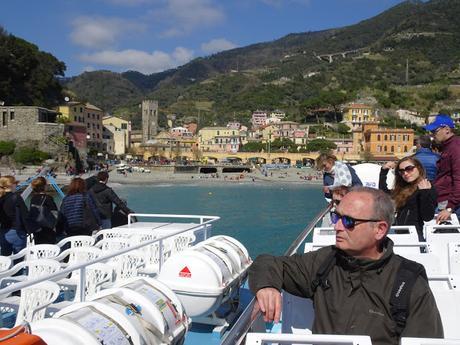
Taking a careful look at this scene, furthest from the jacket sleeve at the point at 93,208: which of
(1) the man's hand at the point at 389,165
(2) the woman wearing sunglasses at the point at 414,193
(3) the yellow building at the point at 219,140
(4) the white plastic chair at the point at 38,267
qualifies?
(3) the yellow building at the point at 219,140

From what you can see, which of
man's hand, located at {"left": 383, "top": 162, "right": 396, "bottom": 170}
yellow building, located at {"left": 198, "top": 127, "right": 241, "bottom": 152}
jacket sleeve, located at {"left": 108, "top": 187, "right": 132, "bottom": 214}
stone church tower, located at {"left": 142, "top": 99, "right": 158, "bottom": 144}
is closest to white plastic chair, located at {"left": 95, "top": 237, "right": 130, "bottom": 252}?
jacket sleeve, located at {"left": 108, "top": 187, "right": 132, "bottom": 214}

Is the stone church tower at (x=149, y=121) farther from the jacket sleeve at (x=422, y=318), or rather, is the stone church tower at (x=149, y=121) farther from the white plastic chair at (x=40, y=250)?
the jacket sleeve at (x=422, y=318)

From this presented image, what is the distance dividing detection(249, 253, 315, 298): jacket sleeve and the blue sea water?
13107 mm

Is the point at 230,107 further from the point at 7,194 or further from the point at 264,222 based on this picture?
the point at 7,194

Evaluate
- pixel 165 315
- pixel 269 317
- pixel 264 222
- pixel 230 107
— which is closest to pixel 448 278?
pixel 269 317

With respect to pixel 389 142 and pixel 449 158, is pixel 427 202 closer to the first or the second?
pixel 449 158

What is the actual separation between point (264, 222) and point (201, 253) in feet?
77.2

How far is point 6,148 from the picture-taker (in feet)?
184

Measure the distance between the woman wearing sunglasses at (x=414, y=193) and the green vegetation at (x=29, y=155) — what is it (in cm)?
5705

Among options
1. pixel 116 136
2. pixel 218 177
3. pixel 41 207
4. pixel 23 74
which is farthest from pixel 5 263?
pixel 116 136

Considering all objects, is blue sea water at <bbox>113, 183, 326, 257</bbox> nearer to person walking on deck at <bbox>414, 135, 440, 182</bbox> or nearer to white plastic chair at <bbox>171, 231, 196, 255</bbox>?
white plastic chair at <bbox>171, 231, 196, 255</bbox>

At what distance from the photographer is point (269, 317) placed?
2.40 meters

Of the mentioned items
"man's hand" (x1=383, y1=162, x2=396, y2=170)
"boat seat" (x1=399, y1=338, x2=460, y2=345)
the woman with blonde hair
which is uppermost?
"man's hand" (x1=383, y1=162, x2=396, y2=170)

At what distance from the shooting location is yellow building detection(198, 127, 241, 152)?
4242 inches
